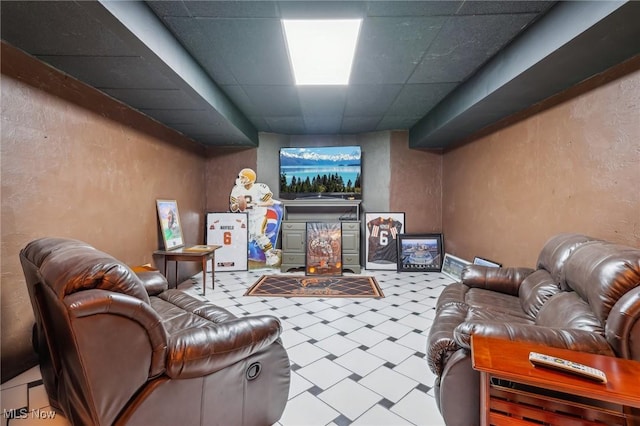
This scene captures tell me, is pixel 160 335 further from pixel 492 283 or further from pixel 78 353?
pixel 492 283

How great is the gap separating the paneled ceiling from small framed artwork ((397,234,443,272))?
2.32 meters

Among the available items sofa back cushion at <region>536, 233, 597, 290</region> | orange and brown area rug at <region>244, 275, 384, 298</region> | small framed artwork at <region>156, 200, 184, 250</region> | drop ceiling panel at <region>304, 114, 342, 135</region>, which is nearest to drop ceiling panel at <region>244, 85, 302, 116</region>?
drop ceiling panel at <region>304, 114, 342, 135</region>

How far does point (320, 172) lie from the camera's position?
5.67 metres

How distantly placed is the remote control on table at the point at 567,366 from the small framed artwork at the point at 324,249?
400 centimetres

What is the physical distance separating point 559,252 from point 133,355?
2.83 meters

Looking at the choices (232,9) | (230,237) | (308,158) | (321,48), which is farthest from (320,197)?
(232,9)

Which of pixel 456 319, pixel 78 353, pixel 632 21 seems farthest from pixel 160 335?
pixel 632 21

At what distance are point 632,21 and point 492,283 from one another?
208 cm

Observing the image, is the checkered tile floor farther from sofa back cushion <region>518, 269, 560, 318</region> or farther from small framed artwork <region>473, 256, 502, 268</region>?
sofa back cushion <region>518, 269, 560, 318</region>

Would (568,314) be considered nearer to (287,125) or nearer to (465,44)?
(465,44)

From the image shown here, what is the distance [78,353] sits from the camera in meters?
1.05

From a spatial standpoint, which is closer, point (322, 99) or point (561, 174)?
point (561, 174)

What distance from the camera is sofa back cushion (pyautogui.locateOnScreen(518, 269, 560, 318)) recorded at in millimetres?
2121

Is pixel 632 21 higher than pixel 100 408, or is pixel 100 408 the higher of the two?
→ pixel 632 21
